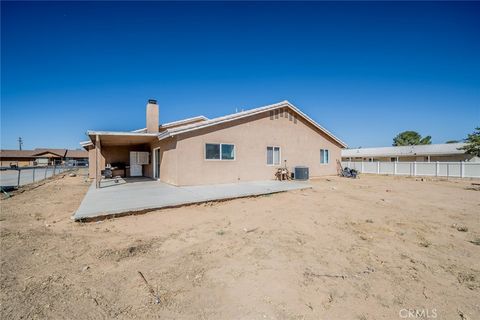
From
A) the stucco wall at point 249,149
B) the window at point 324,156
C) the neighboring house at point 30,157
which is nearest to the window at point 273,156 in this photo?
the stucco wall at point 249,149

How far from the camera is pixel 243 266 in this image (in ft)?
11.9

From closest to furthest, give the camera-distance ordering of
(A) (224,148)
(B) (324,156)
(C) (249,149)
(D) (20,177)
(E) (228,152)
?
(A) (224,148), (E) (228,152), (C) (249,149), (B) (324,156), (D) (20,177)

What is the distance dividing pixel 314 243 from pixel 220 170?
24.8 feet

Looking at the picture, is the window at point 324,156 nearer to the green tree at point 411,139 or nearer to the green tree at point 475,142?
the green tree at point 475,142

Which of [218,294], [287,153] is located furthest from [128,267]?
[287,153]

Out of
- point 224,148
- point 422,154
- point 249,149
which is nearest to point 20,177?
point 224,148

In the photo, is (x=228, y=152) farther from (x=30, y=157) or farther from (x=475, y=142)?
(x=30, y=157)

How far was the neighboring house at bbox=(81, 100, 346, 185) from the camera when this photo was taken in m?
10.7

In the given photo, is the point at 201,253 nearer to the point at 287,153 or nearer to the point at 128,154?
the point at 287,153

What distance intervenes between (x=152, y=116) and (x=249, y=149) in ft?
19.6

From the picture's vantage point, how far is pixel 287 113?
14539mm

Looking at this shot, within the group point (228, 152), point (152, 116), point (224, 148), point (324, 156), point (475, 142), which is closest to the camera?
point (224, 148)

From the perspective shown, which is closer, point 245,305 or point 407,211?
point 245,305

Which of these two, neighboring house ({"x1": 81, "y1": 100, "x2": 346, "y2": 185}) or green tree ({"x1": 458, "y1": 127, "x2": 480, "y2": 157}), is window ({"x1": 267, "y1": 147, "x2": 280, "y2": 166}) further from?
green tree ({"x1": 458, "y1": 127, "x2": 480, "y2": 157})
